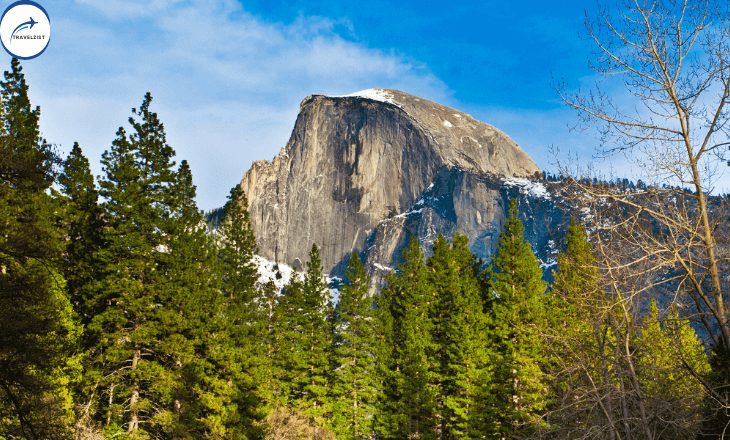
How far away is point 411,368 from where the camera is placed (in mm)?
27406

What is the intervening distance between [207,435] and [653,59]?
77.8 ft

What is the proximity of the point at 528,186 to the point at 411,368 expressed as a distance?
523 ft

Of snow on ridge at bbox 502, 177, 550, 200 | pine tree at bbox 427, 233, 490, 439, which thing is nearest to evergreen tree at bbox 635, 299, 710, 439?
pine tree at bbox 427, 233, 490, 439

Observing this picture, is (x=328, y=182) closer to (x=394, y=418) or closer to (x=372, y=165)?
(x=372, y=165)

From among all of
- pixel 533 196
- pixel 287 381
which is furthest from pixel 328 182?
pixel 287 381

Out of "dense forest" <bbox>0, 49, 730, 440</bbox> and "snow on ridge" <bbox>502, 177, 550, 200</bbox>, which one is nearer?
"dense forest" <bbox>0, 49, 730, 440</bbox>

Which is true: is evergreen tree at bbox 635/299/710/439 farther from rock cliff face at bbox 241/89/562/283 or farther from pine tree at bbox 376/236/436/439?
rock cliff face at bbox 241/89/562/283

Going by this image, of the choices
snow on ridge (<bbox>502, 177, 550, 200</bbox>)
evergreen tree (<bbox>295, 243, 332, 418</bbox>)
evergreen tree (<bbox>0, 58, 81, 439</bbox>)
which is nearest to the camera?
evergreen tree (<bbox>0, 58, 81, 439</bbox>)

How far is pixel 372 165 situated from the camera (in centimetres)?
19075

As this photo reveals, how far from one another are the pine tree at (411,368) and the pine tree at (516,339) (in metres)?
3.74

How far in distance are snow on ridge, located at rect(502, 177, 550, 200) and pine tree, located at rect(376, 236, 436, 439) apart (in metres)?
146

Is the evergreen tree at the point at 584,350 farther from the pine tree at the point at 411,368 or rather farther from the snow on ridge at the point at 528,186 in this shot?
the snow on ridge at the point at 528,186

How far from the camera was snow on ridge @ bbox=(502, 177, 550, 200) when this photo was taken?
6649 inches

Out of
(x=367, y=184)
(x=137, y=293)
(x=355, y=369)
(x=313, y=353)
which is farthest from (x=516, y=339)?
(x=367, y=184)
